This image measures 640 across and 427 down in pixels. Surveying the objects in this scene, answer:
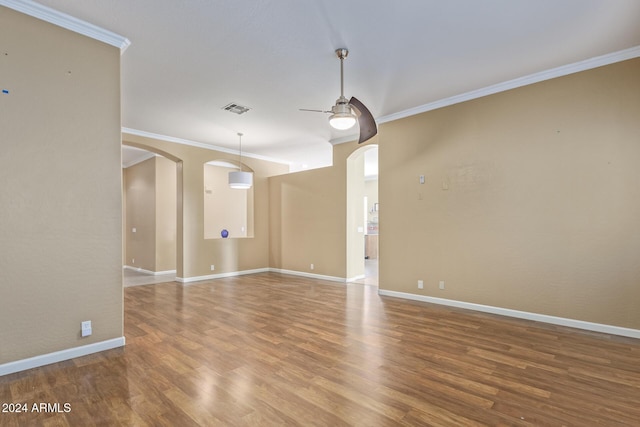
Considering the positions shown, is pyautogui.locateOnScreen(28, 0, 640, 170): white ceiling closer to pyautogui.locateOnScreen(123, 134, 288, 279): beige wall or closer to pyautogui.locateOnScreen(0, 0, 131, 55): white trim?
pyautogui.locateOnScreen(0, 0, 131, 55): white trim

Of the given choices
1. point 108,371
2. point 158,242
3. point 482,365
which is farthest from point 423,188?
point 158,242

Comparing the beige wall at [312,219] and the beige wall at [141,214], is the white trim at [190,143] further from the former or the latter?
the beige wall at [141,214]

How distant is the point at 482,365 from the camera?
2.70 metres

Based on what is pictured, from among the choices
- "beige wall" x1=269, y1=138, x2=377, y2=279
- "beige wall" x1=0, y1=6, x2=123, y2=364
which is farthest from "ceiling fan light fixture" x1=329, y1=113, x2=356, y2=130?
"beige wall" x1=269, y1=138, x2=377, y2=279

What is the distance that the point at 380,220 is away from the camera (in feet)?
17.8

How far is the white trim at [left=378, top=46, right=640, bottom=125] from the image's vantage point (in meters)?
3.41

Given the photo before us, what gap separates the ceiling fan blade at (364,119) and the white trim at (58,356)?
3.19 meters

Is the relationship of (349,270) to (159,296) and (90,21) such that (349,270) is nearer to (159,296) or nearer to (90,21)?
(159,296)

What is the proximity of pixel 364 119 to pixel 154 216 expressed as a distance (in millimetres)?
6621

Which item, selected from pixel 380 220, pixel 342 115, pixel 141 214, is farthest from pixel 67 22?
pixel 141 214

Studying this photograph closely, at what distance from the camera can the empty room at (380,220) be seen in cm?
232

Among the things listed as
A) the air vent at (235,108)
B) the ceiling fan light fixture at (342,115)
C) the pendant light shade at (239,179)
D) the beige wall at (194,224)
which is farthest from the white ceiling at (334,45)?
the pendant light shade at (239,179)

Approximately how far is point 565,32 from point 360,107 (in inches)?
82.3

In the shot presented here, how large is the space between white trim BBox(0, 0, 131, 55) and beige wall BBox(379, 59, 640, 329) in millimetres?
3910
